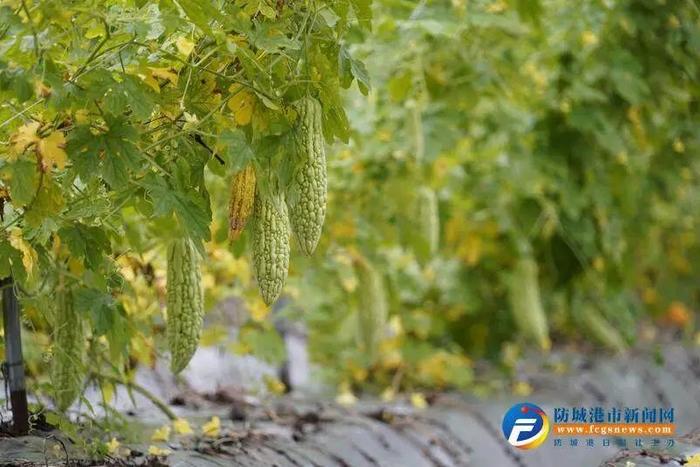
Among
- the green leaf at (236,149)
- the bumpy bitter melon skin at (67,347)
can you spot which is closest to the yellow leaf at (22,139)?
the green leaf at (236,149)

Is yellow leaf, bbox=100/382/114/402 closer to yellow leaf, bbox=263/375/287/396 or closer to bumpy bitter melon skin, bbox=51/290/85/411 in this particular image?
bumpy bitter melon skin, bbox=51/290/85/411

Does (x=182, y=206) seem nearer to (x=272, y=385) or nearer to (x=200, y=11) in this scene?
(x=200, y=11)

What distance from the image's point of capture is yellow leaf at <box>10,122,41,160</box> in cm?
202

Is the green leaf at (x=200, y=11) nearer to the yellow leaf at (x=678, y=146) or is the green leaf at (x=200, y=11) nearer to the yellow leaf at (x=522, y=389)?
the yellow leaf at (x=678, y=146)

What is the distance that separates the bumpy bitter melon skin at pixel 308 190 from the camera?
2123mm

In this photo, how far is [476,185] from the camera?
16.6 ft

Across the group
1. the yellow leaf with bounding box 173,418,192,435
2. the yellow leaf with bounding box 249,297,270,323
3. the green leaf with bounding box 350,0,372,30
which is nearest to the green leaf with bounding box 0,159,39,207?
the green leaf with bounding box 350,0,372,30

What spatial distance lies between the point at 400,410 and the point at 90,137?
230 centimetres

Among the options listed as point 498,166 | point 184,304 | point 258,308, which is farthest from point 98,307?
point 498,166

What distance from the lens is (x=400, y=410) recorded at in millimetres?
4031

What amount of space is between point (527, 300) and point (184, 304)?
112 inches

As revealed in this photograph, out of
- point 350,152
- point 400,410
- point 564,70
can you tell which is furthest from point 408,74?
point 400,410

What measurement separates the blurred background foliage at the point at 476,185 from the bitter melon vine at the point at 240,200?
2.38ft

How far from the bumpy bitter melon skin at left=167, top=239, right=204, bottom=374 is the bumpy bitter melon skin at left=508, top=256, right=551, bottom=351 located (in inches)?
109
